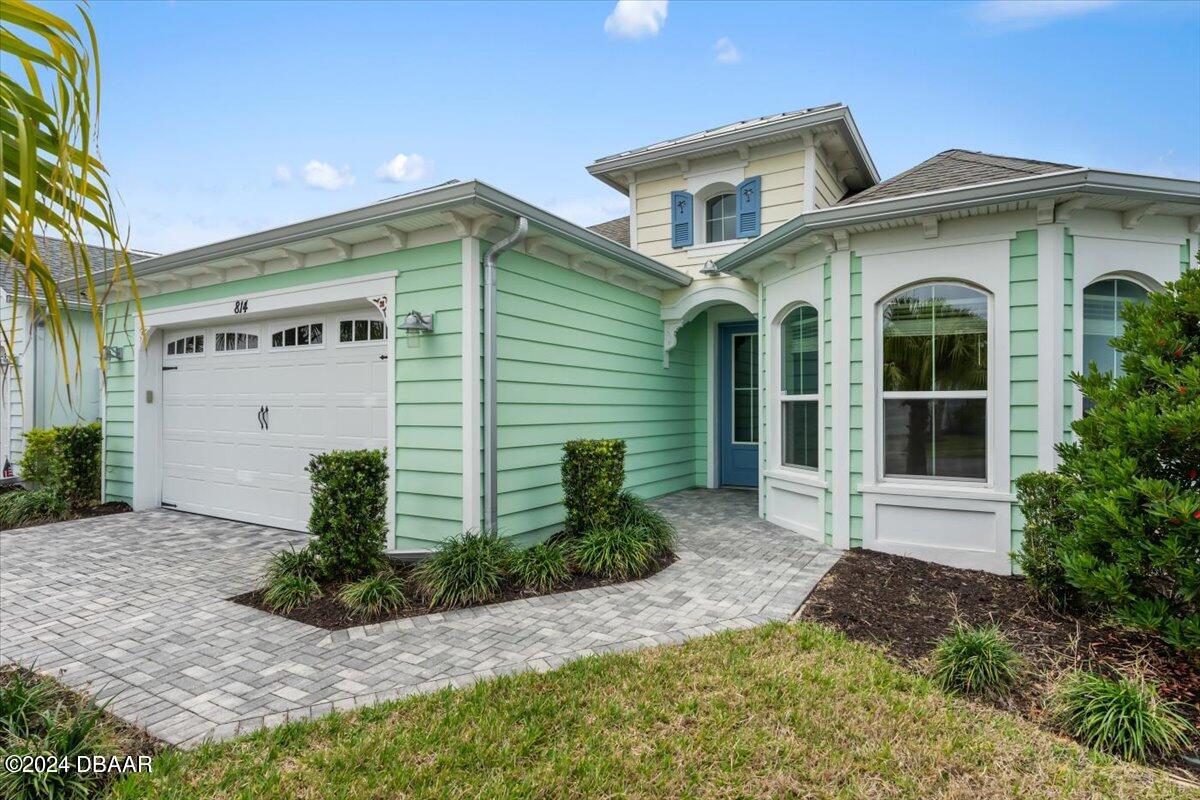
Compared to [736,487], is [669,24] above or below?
above

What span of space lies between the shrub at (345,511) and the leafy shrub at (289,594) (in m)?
0.23

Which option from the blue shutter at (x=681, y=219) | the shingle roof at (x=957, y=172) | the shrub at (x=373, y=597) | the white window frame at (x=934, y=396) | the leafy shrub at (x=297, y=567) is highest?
the blue shutter at (x=681, y=219)

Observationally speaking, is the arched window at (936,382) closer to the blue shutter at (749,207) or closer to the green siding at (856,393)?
the green siding at (856,393)

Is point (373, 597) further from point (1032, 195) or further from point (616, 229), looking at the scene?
point (616, 229)

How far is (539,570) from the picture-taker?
15.3 feet

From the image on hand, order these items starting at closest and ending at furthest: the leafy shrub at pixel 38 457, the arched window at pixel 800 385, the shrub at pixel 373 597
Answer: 1. the shrub at pixel 373 597
2. the arched window at pixel 800 385
3. the leafy shrub at pixel 38 457

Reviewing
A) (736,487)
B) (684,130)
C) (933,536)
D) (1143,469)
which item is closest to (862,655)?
(1143,469)

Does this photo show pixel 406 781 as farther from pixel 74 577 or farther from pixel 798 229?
pixel 798 229

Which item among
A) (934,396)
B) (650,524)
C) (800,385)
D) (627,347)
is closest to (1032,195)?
(934,396)

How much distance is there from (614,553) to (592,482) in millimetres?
702

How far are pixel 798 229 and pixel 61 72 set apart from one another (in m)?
5.30

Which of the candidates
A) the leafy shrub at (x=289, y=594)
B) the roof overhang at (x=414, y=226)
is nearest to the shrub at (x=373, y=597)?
the leafy shrub at (x=289, y=594)

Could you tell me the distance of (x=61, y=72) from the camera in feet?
4.54

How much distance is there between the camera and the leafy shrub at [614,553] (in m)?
4.86
